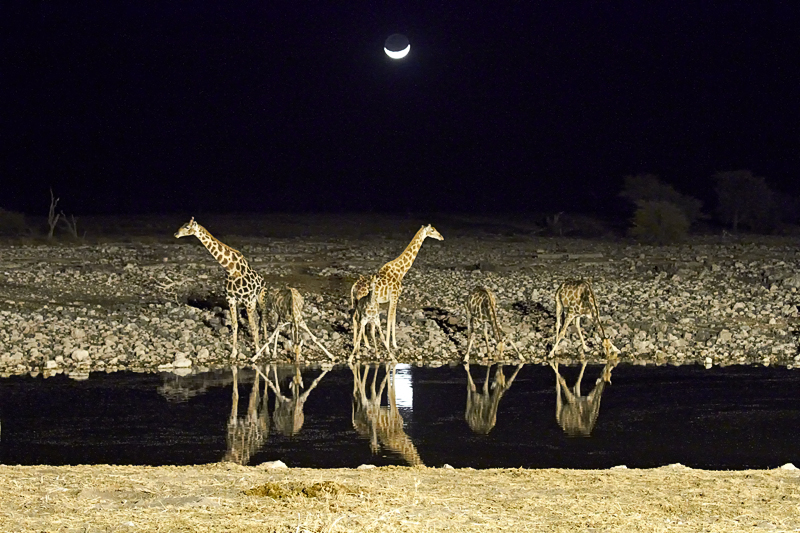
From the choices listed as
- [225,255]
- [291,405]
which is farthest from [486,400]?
[225,255]

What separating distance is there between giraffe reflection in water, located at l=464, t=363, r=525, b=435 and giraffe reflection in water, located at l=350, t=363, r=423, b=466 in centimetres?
78

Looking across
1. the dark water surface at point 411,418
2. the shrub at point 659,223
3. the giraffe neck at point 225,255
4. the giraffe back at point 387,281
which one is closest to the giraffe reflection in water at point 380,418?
the dark water surface at point 411,418

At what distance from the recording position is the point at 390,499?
791cm

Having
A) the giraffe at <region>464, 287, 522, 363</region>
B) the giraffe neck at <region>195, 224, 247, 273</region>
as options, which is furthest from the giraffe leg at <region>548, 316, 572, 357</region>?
the giraffe neck at <region>195, 224, 247, 273</region>

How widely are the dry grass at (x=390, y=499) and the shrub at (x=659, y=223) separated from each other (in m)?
25.9

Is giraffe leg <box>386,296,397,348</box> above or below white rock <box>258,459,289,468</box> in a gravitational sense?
above

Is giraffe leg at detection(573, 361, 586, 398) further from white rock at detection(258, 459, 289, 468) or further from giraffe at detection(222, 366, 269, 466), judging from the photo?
white rock at detection(258, 459, 289, 468)

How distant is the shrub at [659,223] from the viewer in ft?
113

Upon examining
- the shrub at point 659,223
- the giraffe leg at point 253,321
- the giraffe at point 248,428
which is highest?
the shrub at point 659,223

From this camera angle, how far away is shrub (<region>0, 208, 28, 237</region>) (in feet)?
Result: 112

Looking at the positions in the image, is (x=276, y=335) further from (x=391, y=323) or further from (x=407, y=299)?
(x=407, y=299)

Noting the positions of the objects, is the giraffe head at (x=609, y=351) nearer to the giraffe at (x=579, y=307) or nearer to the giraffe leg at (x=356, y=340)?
the giraffe at (x=579, y=307)

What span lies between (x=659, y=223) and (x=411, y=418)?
24738 mm

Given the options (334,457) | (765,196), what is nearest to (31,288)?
(334,457)
